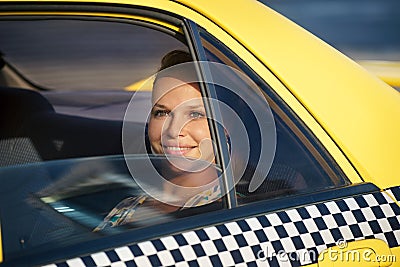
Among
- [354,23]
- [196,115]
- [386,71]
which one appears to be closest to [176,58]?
[196,115]

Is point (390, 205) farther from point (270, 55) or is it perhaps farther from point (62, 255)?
point (62, 255)

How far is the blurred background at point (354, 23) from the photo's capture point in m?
8.88

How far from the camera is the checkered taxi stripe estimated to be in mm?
1654

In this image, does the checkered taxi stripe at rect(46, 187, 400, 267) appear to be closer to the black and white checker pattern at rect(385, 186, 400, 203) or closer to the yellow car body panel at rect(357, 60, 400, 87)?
the black and white checker pattern at rect(385, 186, 400, 203)

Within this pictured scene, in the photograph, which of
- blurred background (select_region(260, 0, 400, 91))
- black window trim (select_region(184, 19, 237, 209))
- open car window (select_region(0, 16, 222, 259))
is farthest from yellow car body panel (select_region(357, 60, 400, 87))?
blurred background (select_region(260, 0, 400, 91))

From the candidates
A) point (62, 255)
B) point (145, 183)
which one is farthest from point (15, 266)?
point (145, 183)

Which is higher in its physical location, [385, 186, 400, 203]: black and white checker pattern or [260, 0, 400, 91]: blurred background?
[260, 0, 400, 91]: blurred background

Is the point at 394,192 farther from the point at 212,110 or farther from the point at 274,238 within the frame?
the point at 212,110

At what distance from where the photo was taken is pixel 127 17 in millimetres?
1921

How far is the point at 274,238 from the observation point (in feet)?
5.86

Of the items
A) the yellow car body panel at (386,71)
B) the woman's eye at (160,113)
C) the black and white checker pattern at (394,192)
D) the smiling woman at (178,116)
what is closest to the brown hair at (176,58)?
the smiling woman at (178,116)

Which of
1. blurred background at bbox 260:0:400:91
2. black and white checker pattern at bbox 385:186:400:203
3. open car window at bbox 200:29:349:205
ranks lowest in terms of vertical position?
black and white checker pattern at bbox 385:186:400:203

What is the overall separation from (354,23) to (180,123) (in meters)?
8.78

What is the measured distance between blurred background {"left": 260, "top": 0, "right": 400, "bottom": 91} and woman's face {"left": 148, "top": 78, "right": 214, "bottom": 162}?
5.88 meters
